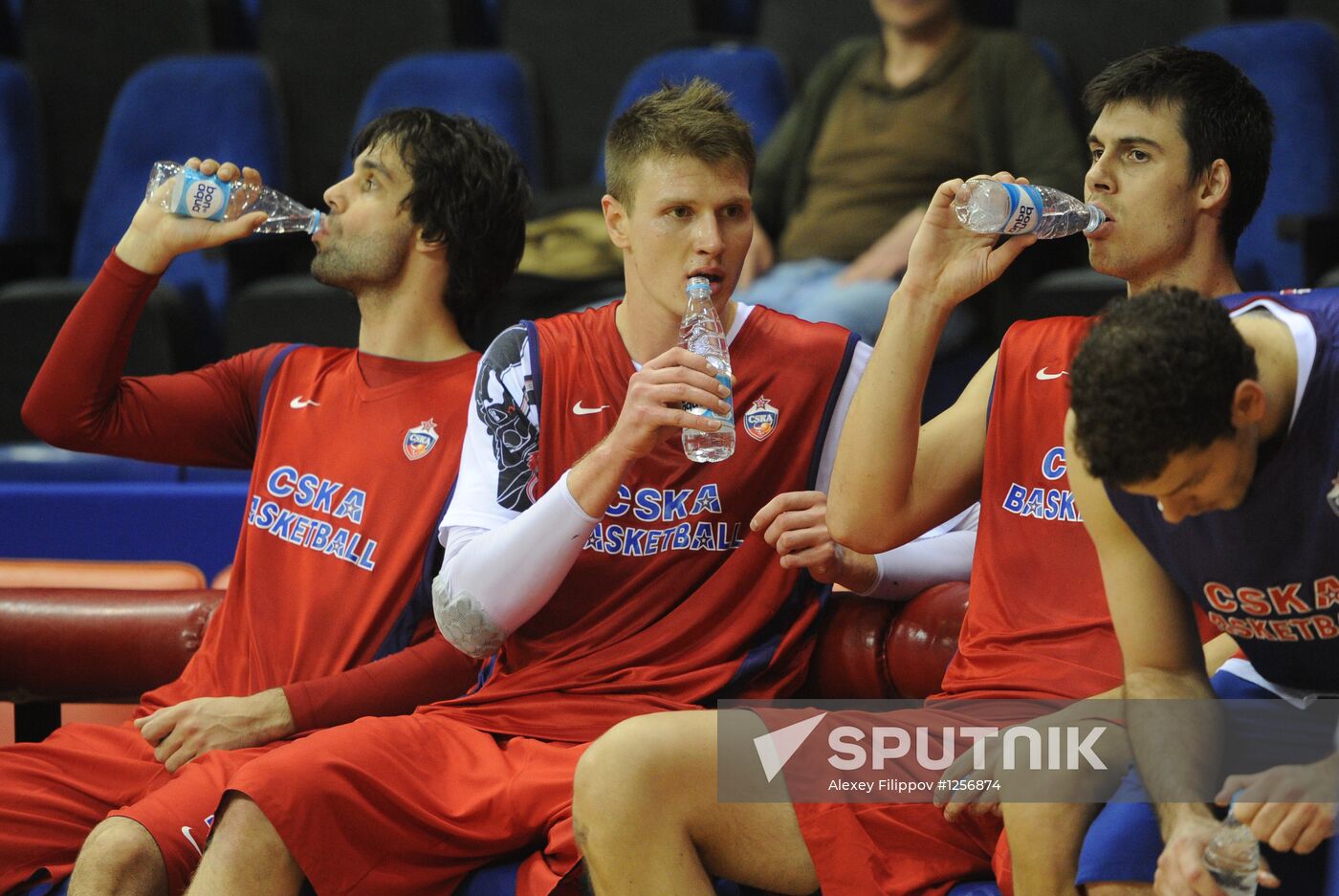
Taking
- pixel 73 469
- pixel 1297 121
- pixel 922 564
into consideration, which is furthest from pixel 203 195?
pixel 1297 121

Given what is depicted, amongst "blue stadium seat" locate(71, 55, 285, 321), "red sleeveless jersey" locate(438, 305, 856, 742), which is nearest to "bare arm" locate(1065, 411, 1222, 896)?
"red sleeveless jersey" locate(438, 305, 856, 742)

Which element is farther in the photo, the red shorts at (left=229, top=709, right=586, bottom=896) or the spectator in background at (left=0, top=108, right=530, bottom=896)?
the spectator in background at (left=0, top=108, right=530, bottom=896)

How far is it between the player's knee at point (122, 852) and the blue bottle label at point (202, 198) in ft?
3.30

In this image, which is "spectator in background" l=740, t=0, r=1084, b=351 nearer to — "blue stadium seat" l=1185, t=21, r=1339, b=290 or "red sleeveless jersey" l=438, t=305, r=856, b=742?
"blue stadium seat" l=1185, t=21, r=1339, b=290

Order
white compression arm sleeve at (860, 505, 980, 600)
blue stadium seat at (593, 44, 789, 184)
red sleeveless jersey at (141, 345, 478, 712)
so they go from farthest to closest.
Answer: blue stadium seat at (593, 44, 789, 184)
red sleeveless jersey at (141, 345, 478, 712)
white compression arm sleeve at (860, 505, 980, 600)

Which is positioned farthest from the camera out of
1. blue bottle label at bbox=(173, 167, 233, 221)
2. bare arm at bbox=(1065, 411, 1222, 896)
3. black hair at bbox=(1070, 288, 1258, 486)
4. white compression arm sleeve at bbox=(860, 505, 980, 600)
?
blue bottle label at bbox=(173, 167, 233, 221)

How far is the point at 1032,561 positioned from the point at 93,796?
4.24 ft

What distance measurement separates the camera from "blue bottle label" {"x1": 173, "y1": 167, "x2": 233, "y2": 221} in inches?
101

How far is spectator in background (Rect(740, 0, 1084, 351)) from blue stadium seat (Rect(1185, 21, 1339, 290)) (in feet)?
1.35

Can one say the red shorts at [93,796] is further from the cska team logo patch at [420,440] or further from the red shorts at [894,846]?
the red shorts at [894,846]

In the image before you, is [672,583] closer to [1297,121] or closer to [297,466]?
[297,466]

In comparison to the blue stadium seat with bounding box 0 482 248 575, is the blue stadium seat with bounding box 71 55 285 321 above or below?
above

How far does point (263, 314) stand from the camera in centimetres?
355

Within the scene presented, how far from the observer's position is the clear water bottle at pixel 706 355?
196cm
